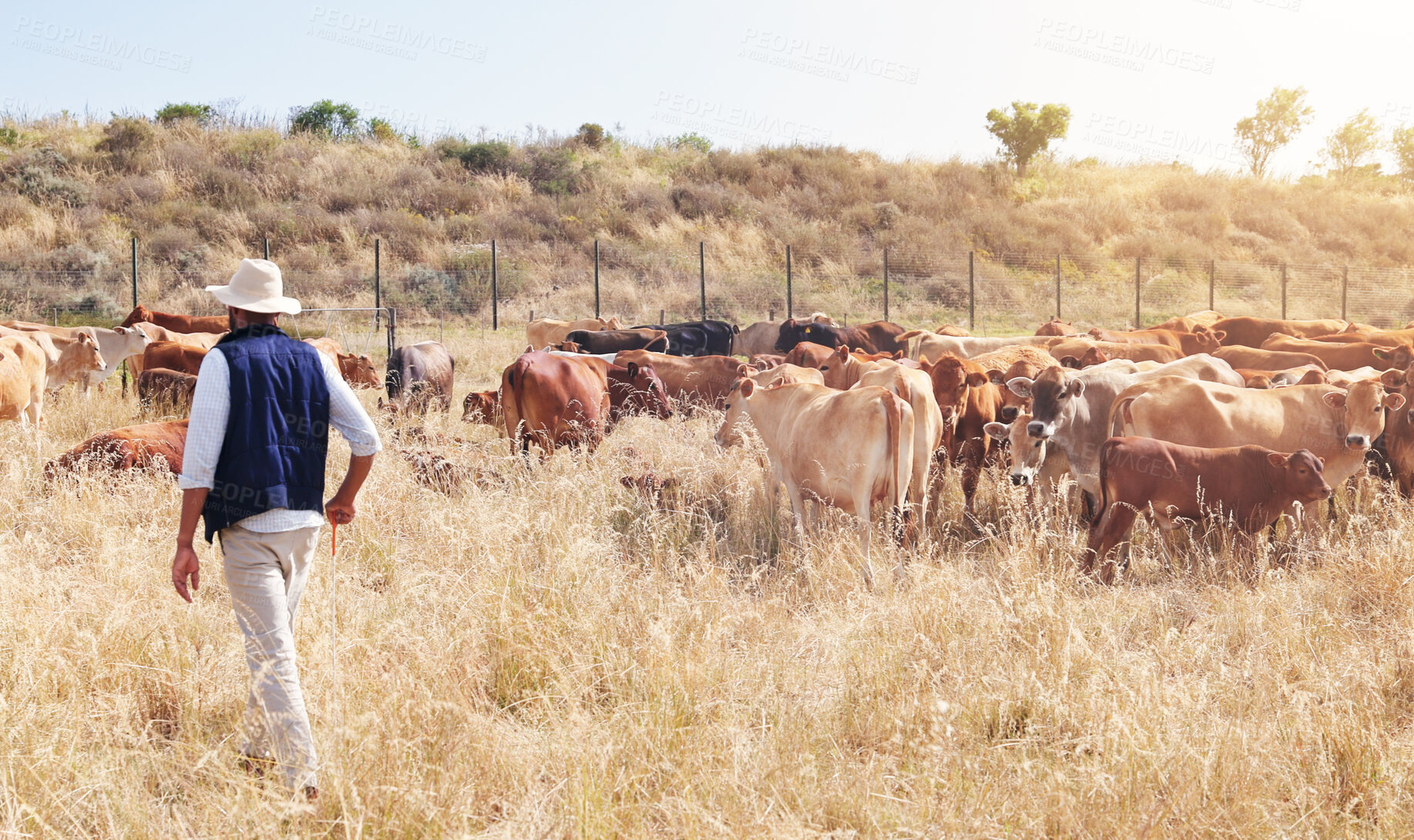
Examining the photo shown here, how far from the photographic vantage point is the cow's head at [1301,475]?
5.90 meters

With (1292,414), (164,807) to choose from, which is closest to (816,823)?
(164,807)

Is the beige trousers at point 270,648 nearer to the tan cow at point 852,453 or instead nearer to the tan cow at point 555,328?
the tan cow at point 852,453

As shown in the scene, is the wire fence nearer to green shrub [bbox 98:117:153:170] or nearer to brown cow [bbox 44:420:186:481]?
green shrub [bbox 98:117:153:170]

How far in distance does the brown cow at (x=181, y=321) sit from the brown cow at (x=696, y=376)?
7.12m

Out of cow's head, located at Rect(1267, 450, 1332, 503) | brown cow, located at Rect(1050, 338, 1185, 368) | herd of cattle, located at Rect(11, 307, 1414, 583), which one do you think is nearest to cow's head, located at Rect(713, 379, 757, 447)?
herd of cattle, located at Rect(11, 307, 1414, 583)

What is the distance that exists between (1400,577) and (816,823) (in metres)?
4.09

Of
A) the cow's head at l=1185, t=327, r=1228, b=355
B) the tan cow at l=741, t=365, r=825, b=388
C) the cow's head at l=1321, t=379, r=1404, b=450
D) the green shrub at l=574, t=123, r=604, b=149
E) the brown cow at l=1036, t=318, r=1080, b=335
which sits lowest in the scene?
the cow's head at l=1321, t=379, r=1404, b=450

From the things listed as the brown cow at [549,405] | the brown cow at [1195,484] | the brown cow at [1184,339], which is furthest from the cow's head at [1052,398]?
the brown cow at [1184,339]

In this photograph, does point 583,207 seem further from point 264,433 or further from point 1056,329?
point 264,433

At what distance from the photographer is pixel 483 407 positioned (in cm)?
1037

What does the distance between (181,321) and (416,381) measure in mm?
6501

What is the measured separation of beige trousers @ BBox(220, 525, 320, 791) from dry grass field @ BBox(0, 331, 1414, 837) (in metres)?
0.12

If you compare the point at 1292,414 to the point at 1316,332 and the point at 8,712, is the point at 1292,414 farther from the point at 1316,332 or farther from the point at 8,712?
the point at 1316,332

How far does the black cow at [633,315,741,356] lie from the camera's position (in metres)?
19.3
